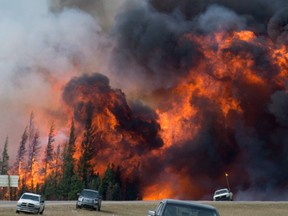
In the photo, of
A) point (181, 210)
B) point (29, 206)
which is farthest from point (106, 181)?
point (181, 210)

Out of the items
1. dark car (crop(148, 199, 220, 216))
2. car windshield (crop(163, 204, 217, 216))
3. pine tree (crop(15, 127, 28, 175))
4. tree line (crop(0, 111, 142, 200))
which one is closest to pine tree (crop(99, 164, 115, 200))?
tree line (crop(0, 111, 142, 200))

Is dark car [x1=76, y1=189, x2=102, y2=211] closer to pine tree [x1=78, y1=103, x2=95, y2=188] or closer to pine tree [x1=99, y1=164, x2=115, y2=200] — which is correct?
pine tree [x1=99, y1=164, x2=115, y2=200]

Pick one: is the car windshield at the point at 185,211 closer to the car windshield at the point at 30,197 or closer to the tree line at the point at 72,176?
the car windshield at the point at 30,197

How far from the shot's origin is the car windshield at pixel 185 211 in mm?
16734

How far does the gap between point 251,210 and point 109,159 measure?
65403mm

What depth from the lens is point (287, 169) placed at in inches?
4434

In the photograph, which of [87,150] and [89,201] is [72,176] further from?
[89,201]

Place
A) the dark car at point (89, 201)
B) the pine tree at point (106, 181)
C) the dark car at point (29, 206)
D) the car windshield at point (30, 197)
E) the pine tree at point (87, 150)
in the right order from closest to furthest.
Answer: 1. the dark car at point (29, 206)
2. the car windshield at point (30, 197)
3. the dark car at point (89, 201)
4. the pine tree at point (106, 181)
5. the pine tree at point (87, 150)

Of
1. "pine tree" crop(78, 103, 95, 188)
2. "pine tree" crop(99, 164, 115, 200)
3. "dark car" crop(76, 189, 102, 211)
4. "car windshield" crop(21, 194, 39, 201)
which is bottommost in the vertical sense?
"car windshield" crop(21, 194, 39, 201)

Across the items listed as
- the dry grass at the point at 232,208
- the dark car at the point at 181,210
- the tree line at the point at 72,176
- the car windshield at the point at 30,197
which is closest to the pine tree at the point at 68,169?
the tree line at the point at 72,176

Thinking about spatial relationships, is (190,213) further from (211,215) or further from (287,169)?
(287,169)

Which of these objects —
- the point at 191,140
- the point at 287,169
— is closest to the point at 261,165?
the point at 287,169

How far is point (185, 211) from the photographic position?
55.1 feet

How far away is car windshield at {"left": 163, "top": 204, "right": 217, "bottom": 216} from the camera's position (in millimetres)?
16734
